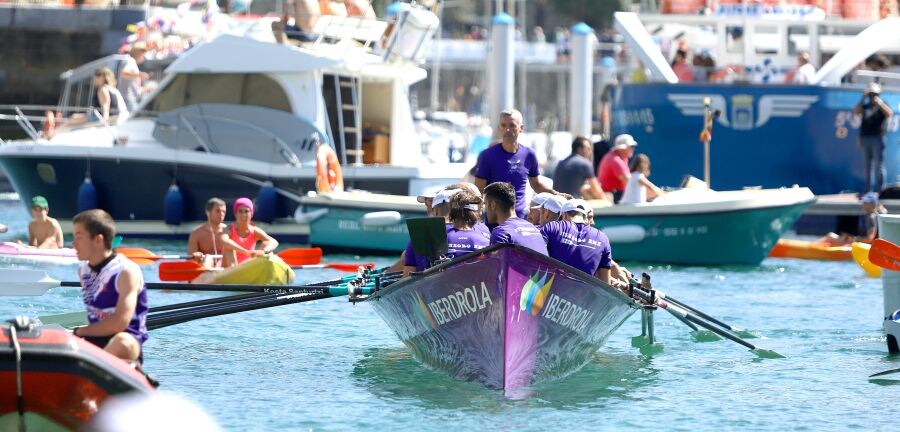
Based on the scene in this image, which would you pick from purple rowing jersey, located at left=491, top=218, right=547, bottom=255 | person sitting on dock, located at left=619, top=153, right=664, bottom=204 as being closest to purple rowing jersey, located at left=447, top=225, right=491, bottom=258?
purple rowing jersey, located at left=491, top=218, right=547, bottom=255

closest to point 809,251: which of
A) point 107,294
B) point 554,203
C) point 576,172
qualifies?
point 576,172

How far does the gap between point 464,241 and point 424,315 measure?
0.55m

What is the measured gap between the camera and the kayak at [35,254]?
1736 centimetres

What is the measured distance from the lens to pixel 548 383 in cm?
1109

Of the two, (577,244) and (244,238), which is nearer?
(577,244)

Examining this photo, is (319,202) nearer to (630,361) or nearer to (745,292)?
(745,292)

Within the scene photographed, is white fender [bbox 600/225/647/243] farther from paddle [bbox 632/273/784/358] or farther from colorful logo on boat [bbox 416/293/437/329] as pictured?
colorful logo on boat [bbox 416/293/437/329]

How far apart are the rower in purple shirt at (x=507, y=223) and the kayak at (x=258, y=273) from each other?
14.0ft

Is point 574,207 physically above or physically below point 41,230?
above

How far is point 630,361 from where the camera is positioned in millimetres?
12883

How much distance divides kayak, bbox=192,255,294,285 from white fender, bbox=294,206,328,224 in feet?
19.3

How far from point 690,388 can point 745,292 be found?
637cm

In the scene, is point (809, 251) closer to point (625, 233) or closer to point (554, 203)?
point (625, 233)

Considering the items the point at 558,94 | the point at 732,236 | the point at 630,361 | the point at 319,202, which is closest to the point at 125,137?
the point at 319,202
